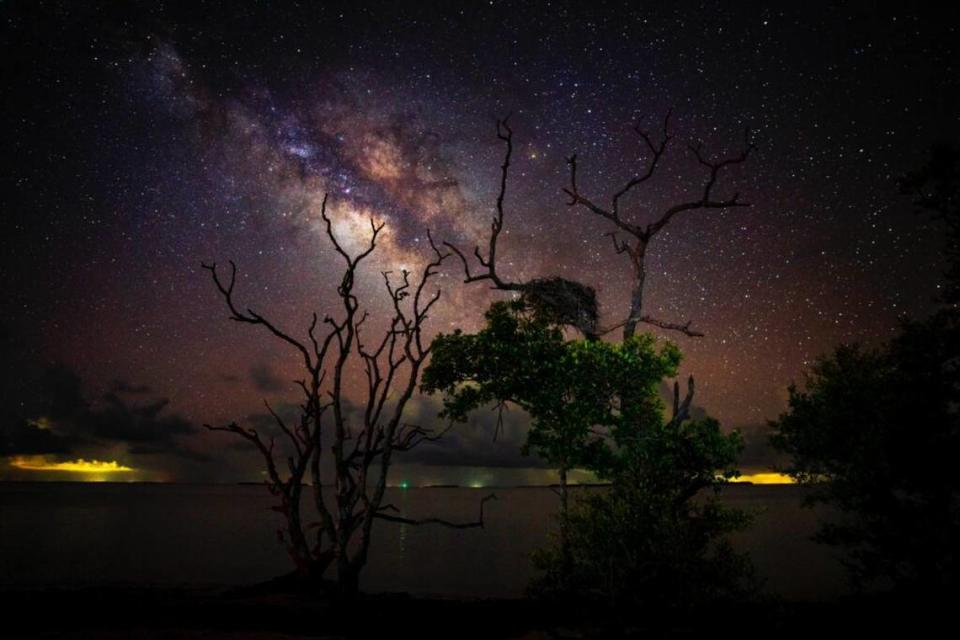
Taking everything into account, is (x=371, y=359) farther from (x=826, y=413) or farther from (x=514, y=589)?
(x=514, y=589)

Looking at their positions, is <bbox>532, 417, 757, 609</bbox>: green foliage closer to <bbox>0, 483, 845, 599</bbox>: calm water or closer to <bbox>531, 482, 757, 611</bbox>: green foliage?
<bbox>531, 482, 757, 611</bbox>: green foliage

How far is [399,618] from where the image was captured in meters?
14.9

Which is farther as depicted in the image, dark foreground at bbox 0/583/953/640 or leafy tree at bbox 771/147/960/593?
leafy tree at bbox 771/147/960/593

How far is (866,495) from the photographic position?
17594mm

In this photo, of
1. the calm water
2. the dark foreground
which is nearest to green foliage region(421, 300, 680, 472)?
the dark foreground

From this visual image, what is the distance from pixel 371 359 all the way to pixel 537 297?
18.8 ft

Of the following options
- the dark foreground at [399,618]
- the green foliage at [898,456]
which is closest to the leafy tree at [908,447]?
the green foliage at [898,456]

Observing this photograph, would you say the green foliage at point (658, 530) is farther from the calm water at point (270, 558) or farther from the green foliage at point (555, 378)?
the calm water at point (270, 558)

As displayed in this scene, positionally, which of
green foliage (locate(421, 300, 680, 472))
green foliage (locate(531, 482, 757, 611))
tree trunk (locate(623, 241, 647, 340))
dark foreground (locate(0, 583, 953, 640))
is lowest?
dark foreground (locate(0, 583, 953, 640))

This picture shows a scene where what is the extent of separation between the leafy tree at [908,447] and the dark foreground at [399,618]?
2.85 metres

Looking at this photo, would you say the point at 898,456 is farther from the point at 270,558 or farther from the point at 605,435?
the point at 270,558

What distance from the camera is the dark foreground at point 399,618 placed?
11578 millimetres

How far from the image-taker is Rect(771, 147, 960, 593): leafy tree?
15039 mm

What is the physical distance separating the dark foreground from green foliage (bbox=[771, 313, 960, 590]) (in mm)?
2878
